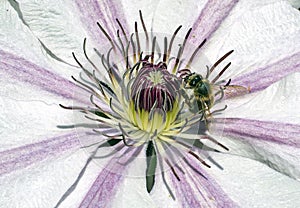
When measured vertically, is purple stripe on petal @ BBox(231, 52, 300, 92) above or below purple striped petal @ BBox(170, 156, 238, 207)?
above

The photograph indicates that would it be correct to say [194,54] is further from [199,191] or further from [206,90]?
[199,191]

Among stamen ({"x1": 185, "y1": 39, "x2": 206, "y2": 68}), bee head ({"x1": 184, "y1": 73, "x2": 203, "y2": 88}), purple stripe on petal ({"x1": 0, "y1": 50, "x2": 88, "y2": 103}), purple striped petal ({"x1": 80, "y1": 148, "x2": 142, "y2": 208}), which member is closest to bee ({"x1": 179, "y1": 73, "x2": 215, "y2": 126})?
bee head ({"x1": 184, "y1": 73, "x2": 203, "y2": 88})

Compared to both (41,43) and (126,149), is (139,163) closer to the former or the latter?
(126,149)

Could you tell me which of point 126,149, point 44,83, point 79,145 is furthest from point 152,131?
point 44,83

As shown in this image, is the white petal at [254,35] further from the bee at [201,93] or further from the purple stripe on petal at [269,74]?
the bee at [201,93]

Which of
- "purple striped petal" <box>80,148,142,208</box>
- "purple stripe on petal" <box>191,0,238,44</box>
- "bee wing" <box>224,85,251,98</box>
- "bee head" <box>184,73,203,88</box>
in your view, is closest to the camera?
"purple striped petal" <box>80,148,142,208</box>

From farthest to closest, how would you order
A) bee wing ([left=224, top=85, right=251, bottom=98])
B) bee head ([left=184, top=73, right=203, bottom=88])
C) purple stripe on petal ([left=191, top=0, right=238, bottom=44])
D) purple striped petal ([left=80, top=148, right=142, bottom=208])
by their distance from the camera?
purple stripe on petal ([left=191, top=0, right=238, bottom=44]) < bee wing ([left=224, top=85, right=251, bottom=98]) < bee head ([left=184, top=73, right=203, bottom=88]) < purple striped petal ([left=80, top=148, right=142, bottom=208])

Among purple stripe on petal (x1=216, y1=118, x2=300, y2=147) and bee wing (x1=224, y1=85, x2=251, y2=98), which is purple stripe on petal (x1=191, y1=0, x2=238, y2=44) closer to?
bee wing (x1=224, y1=85, x2=251, y2=98)
